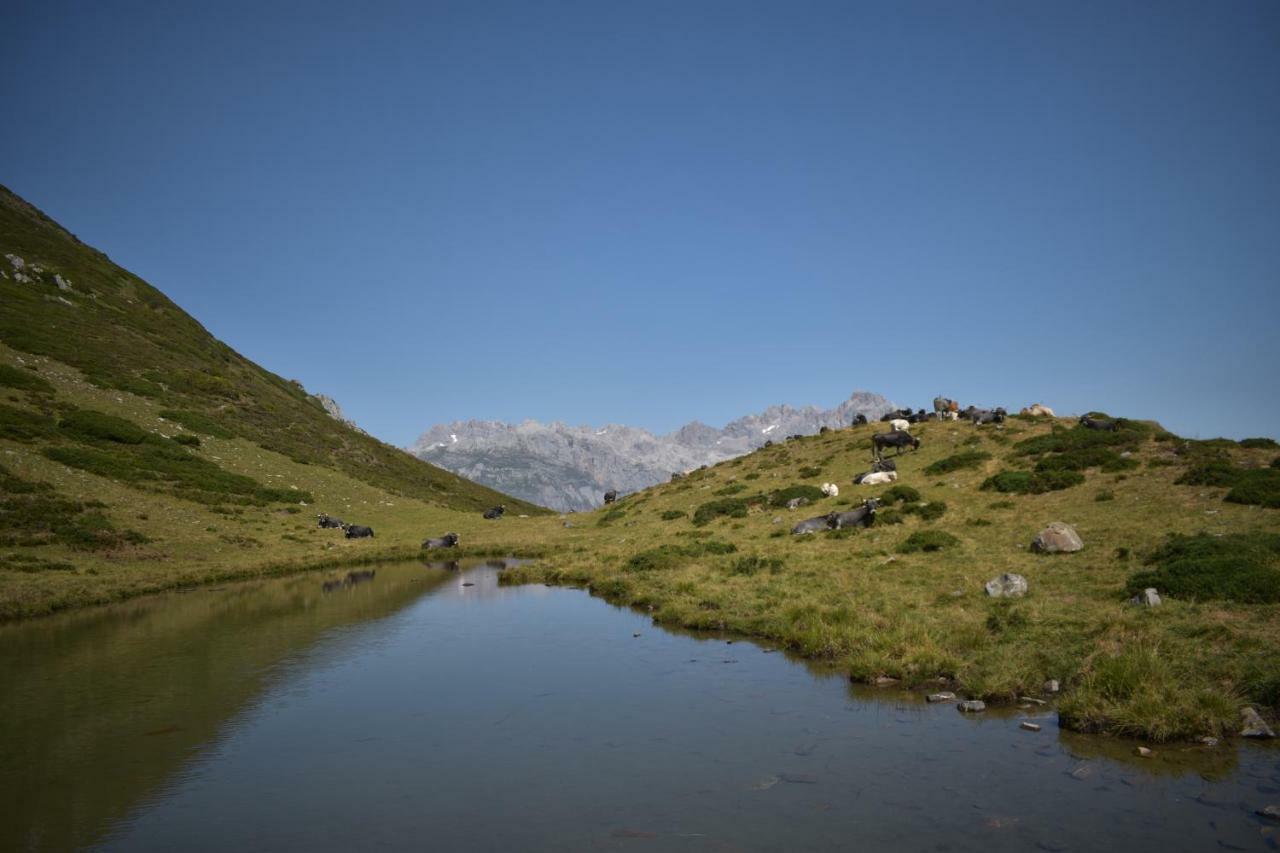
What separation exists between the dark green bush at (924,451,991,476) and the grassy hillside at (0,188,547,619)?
3811 cm

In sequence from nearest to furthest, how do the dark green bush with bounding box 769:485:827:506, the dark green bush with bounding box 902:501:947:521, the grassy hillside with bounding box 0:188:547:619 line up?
the dark green bush with bounding box 902:501:947:521 < the grassy hillside with bounding box 0:188:547:619 < the dark green bush with bounding box 769:485:827:506

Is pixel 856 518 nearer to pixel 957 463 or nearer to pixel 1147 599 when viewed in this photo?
pixel 957 463

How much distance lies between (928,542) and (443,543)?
121 ft

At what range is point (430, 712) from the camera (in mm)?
16141

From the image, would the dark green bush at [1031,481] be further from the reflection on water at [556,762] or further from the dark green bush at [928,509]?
the reflection on water at [556,762]

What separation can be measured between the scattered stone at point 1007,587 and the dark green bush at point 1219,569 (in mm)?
2673

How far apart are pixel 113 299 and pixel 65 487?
63.5m

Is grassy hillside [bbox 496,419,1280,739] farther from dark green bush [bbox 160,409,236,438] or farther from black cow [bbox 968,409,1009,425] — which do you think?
dark green bush [bbox 160,409,236,438]

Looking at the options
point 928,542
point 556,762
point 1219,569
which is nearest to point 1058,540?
point 928,542

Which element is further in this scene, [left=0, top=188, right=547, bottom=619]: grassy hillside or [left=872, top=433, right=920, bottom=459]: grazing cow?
[left=872, top=433, right=920, bottom=459]: grazing cow

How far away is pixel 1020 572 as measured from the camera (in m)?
22.8

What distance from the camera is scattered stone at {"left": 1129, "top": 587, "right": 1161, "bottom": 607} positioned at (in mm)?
17578

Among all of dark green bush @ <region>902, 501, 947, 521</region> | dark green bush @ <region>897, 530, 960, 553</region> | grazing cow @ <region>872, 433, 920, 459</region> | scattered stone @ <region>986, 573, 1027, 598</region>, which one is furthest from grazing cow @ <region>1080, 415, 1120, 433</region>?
scattered stone @ <region>986, 573, 1027, 598</region>

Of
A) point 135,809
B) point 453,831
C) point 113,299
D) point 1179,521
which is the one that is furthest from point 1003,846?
point 113,299
